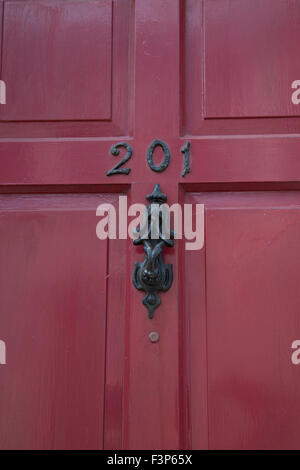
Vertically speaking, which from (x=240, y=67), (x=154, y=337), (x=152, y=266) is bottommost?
(x=154, y=337)

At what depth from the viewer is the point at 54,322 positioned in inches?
40.7

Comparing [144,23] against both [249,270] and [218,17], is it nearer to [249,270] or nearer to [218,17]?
[218,17]

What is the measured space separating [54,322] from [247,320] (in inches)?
15.3

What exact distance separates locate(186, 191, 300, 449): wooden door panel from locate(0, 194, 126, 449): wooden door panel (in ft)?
0.58

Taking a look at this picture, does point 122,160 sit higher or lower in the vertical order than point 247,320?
higher

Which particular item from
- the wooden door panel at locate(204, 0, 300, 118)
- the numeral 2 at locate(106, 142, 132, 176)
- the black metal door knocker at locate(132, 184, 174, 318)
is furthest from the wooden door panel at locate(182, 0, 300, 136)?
the black metal door knocker at locate(132, 184, 174, 318)

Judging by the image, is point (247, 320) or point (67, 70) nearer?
point (247, 320)

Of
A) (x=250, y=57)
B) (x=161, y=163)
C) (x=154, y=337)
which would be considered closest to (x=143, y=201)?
(x=161, y=163)

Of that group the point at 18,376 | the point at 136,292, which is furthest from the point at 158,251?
the point at 18,376

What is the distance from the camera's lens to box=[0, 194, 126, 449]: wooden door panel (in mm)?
1007

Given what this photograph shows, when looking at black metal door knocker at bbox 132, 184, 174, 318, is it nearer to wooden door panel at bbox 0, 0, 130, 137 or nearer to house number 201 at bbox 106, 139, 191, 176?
house number 201 at bbox 106, 139, 191, 176

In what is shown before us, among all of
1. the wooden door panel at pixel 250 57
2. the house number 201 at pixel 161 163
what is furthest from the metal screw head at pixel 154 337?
the wooden door panel at pixel 250 57

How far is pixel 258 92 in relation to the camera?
1084 mm

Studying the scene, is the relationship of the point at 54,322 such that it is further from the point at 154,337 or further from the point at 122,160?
the point at 122,160
